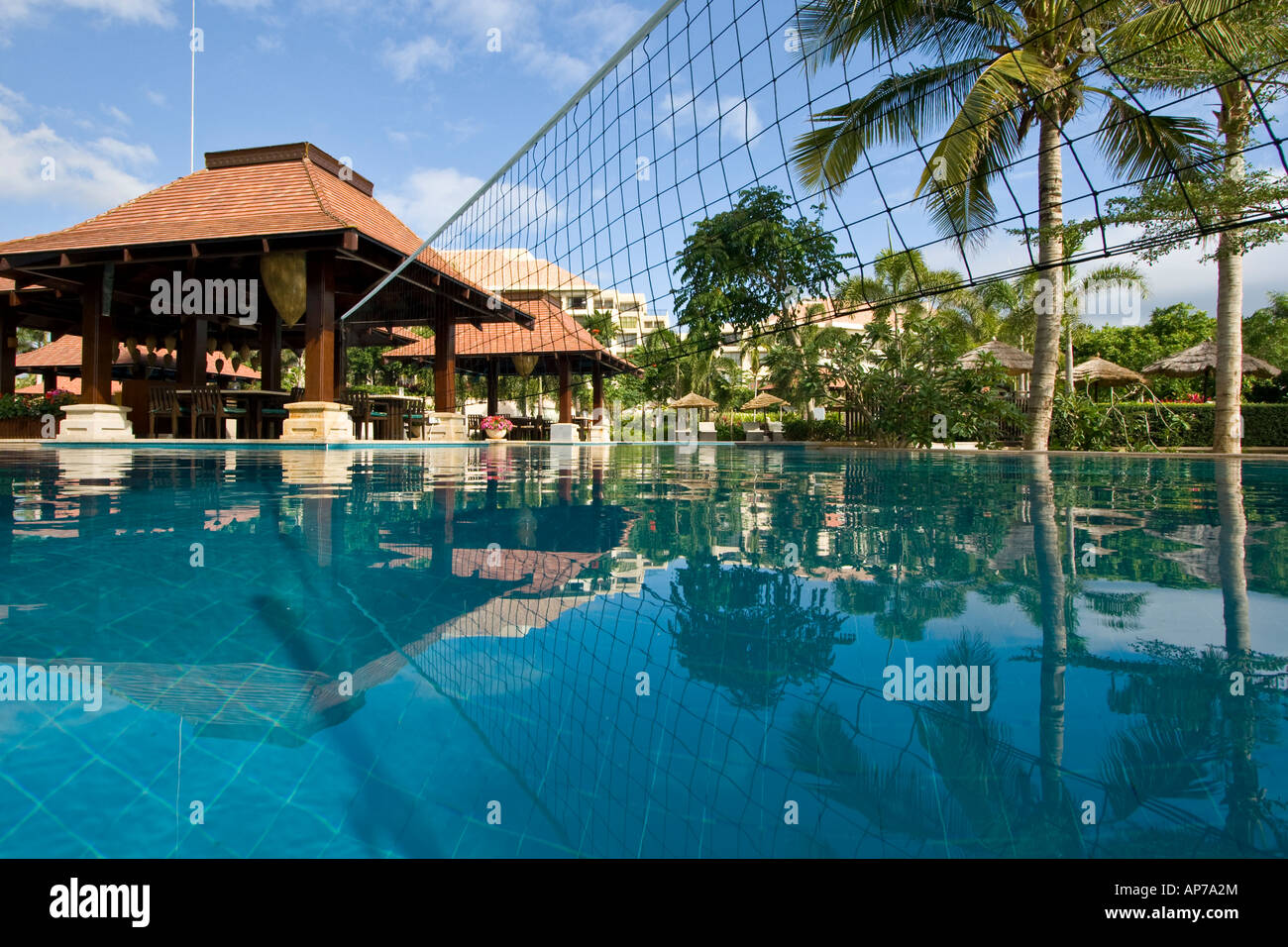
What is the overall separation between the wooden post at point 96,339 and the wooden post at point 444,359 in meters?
5.54

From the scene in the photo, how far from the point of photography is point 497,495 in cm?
473

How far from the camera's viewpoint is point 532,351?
761 inches

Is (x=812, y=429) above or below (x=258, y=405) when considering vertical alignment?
below

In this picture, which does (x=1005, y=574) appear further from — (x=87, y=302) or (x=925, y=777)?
(x=87, y=302)

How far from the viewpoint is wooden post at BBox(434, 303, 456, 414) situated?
1466 cm

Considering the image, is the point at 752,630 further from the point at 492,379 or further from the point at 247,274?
the point at 492,379

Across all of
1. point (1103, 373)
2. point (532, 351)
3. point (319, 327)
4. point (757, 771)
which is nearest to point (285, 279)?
point (319, 327)

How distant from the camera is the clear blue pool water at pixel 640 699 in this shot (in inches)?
32.8

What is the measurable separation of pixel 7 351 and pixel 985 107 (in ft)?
68.7

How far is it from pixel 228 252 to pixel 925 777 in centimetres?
1317

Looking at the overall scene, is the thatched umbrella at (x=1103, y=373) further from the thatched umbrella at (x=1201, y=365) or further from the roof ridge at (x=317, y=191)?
the roof ridge at (x=317, y=191)

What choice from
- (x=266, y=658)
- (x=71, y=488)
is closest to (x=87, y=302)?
(x=71, y=488)

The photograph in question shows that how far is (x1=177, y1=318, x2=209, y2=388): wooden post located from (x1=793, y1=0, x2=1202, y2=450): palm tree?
493 inches
